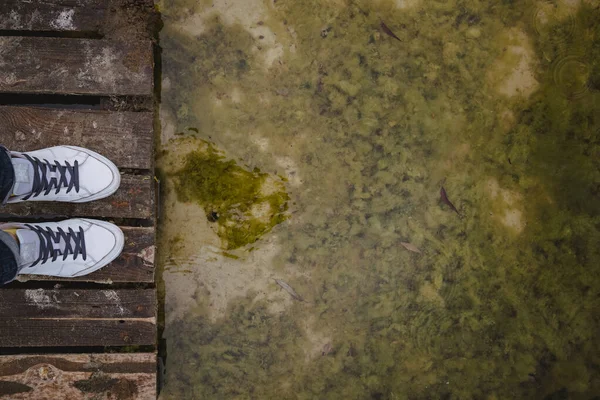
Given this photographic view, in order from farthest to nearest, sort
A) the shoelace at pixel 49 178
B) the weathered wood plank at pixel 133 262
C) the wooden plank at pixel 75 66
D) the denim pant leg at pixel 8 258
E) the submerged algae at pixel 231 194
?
1. the submerged algae at pixel 231 194
2. the weathered wood plank at pixel 133 262
3. the wooden plank at pixel 75 66
4. the shoelace at pixel 49 178
5. the denim pant leg at pixel 8 258

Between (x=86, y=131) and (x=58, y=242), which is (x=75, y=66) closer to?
(x=86, y=131)

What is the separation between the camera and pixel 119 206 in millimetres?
2734

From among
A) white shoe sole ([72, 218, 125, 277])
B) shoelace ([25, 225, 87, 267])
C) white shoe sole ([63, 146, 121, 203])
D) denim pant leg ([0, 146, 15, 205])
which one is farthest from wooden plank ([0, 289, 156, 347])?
denim pant leg ([0, 146, 15, 205])

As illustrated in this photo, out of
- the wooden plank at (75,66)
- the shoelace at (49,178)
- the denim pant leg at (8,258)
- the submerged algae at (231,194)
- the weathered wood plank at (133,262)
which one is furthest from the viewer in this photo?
the submerged algae at (231,194)

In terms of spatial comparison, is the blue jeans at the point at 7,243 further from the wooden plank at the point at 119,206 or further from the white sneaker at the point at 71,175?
the wooden plank at the point at 119,206

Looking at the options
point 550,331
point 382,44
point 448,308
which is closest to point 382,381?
point 448,308

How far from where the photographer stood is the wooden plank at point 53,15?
2.65 metres

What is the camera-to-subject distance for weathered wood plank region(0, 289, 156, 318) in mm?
2674

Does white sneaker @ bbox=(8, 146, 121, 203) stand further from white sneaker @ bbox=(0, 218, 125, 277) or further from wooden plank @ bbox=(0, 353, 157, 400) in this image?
wooden plank @ bbox=(0, 353, 157, 400)

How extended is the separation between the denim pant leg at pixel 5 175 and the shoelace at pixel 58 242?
282 mm

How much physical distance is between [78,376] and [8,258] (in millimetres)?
928

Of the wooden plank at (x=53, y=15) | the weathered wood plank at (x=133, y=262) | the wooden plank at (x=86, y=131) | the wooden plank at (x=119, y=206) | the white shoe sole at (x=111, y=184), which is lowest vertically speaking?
the weathered wood plank at (x=133, y=262)

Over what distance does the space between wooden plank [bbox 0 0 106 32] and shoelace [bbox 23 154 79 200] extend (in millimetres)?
820

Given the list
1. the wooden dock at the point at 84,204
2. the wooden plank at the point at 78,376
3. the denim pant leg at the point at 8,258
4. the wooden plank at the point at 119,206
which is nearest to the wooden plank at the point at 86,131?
the wooden dock at the point at 84,204
